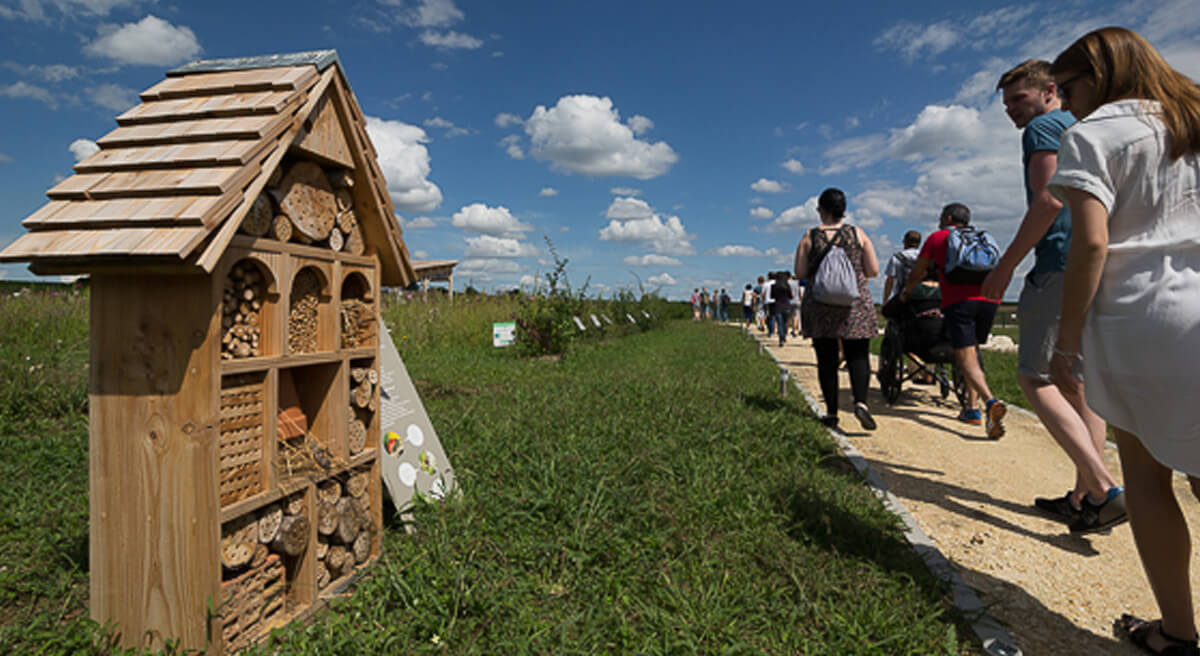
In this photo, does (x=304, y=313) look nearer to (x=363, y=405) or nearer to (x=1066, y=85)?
(x=363, y=405)

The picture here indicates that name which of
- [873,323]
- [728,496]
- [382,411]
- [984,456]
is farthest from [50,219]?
[984,456]

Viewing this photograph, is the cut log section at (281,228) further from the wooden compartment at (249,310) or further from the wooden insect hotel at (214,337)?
the wooden compartment at (249,310)

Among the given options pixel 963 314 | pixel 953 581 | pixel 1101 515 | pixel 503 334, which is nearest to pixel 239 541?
pixel 953 581

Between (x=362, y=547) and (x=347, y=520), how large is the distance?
20 cm

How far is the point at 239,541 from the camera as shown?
6.82ft

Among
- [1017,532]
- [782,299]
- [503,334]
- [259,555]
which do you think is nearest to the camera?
[259,555]

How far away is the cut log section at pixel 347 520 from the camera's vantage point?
252cm

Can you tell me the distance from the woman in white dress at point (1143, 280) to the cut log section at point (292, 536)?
9.35 ft

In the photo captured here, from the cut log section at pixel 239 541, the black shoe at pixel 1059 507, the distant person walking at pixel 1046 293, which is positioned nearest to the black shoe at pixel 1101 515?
the distant person walking at pixel 1046 293

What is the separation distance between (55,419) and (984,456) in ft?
24.9

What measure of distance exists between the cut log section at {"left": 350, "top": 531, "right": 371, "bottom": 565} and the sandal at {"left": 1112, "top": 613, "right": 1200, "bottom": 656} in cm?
309

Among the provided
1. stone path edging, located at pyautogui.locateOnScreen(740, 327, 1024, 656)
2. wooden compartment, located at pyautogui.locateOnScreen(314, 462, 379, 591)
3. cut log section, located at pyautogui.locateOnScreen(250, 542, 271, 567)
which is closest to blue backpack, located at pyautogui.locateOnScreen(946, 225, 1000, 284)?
stone path edging, located at pyautogui.locateOnScreen(740, 327, 1024, 656)

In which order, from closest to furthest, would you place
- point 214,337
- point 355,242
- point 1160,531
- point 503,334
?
point 214,337, point 1160,531, point 355,242, point 503,334

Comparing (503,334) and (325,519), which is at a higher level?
(503,334)
